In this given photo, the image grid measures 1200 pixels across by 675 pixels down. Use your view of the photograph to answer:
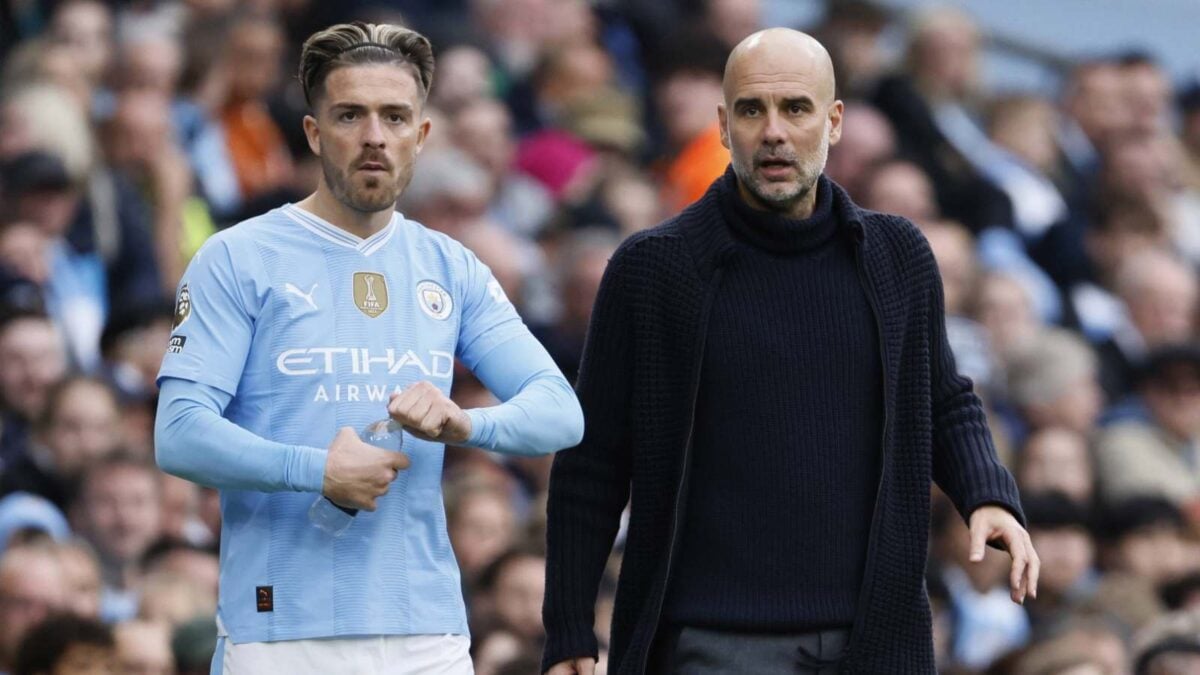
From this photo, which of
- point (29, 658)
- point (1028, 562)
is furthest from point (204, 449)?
point (29, 658)

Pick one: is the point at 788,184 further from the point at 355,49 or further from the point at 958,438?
the point at 355,49

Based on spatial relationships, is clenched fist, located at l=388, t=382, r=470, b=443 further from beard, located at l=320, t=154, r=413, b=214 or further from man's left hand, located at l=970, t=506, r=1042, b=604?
man's left hand, located at l=970, t=506, r=1042, b=604

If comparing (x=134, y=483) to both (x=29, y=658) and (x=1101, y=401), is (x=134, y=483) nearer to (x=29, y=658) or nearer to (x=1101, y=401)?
(x=29, y=658)

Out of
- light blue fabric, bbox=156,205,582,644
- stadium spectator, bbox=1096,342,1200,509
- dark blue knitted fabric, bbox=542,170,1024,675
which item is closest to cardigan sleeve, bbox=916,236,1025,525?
dark blue knitted fabric, bbox=542,170,1024,675

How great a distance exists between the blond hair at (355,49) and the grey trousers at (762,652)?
54.0 inches

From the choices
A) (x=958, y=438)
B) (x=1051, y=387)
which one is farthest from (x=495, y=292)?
(x=1051, y=387)

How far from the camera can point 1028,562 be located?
5176mm

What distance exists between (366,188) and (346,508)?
2.24 ft

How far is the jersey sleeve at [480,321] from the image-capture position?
17.1ft

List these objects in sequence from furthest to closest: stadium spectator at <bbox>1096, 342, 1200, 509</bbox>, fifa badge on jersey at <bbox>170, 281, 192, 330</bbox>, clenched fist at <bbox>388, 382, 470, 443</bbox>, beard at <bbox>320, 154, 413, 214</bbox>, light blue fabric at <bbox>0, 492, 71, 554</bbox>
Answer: stadium spectator at <bbox>1096, 342, 1200, 509</bbox>
light blue fabric at <bbox>0, 492, 71, 554</bbox>
beard at <bbox>320, 154, 413, 214</bbox>
fifa badge on jersey at <bbox>170, 281, 192, 330</bbox>
clenched fist at <bbox>388, 382, 470, 443</bbox>

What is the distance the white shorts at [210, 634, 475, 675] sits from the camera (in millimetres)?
4879

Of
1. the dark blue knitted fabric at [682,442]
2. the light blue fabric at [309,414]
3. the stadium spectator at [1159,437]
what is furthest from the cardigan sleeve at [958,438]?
the stadium spectator at [1159,437]

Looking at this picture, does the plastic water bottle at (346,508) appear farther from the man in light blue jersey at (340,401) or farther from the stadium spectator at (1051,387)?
the stadium spectator at (1051,387)

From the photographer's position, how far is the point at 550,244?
35.7 feet
